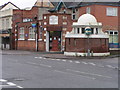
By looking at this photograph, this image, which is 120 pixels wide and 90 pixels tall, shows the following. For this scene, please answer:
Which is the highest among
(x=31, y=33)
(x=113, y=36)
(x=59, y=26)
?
(x=59, y=26)

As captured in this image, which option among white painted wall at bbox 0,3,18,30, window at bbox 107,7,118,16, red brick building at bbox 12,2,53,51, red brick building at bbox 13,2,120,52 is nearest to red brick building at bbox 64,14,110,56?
red brick building at bbox 13,2,120,52

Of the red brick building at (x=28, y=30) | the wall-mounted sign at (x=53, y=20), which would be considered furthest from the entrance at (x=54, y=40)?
the wall-mounted sign at (x=53, y=20)

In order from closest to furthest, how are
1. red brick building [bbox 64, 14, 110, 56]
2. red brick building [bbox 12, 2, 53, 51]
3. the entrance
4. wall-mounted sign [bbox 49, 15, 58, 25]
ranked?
red brick building [bbox 64, 14, 110, 56]
wall-mounted sign [bbox 49, 15, 58, 25]
the entrance
red brick building [bbox 12, 2, 53, 51]

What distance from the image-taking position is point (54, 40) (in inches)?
1567

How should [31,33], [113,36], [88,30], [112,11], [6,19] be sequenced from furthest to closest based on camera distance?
1. [6,19]
2. [31,33]
3. [113,36]
4. [112,11]
5. [88,30]

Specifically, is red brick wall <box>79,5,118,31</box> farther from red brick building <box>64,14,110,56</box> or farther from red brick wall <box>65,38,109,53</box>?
red brick wall <box>65,38,109,53</box>

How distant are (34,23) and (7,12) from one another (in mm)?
11504

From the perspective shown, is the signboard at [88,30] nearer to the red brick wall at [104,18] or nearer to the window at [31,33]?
the red brick wall at [104,18]

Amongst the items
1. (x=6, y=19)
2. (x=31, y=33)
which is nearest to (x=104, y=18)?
(x=31, y=33)

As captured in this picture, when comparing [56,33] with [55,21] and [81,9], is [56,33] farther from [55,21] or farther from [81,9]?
[81,9]

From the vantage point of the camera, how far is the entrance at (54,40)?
1558 inches

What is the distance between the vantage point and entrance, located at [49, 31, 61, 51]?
130 ft

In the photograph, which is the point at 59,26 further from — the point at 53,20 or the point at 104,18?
the point at 104,18

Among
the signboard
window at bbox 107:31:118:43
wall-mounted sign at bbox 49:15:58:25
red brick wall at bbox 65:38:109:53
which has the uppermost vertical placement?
wall-mounted sign at bbox 49:15:58:25
